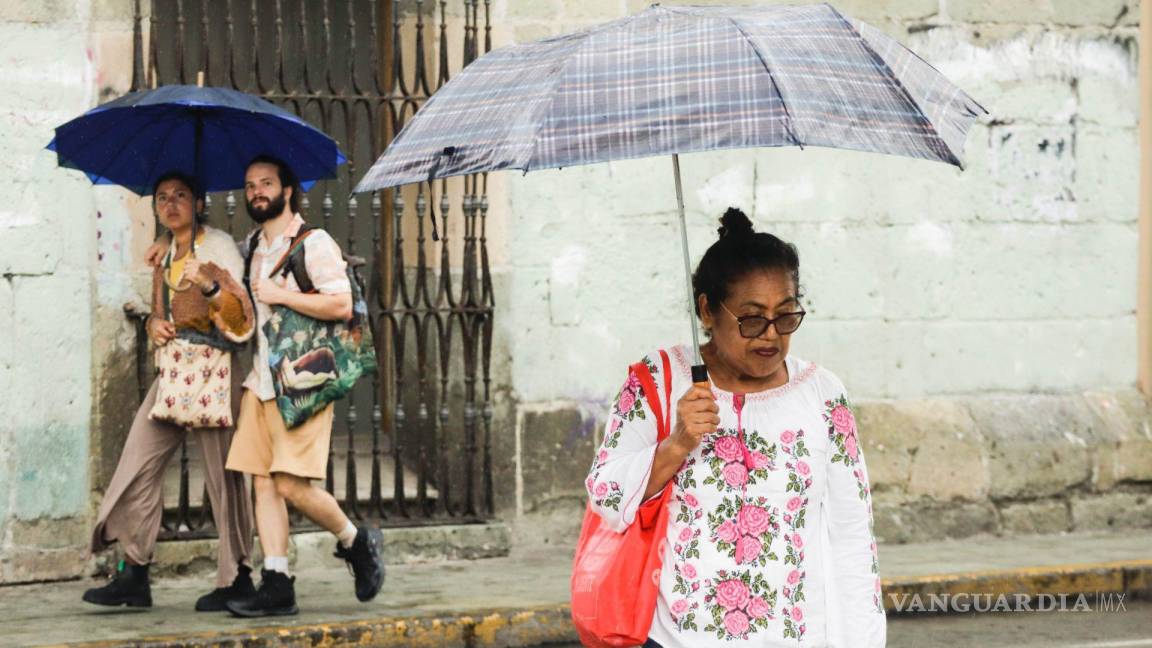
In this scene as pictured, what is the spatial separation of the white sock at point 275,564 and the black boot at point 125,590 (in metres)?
0.50

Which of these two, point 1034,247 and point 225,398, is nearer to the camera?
point 225,398

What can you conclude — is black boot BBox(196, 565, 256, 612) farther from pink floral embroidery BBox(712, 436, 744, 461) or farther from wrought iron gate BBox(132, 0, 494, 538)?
pink floral embroidery BBox(712, 436, 744, 461)

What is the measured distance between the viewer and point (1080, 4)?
33.0ft

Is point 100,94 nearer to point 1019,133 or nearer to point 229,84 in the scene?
point 229,84

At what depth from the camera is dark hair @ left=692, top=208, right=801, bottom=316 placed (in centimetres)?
392

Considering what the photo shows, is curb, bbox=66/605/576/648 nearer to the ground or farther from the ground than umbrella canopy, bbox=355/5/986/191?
nearer to the ground

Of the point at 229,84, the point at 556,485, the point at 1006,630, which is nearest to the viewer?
the point at 1006,630

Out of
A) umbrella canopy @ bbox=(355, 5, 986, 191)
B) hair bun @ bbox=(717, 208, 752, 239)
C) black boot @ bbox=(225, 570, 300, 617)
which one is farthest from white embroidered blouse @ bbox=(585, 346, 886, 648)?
black boot @ bbox=(225, 570, 300, 617)

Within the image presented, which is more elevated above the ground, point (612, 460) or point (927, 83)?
point (927, 83)

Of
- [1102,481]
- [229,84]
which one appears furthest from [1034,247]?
[229,84]

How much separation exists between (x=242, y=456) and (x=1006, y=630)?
126 inches

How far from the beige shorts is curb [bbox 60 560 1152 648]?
59cm

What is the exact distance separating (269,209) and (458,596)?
1871 millimetres

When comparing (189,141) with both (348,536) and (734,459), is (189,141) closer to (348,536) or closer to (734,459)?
(348,536)
